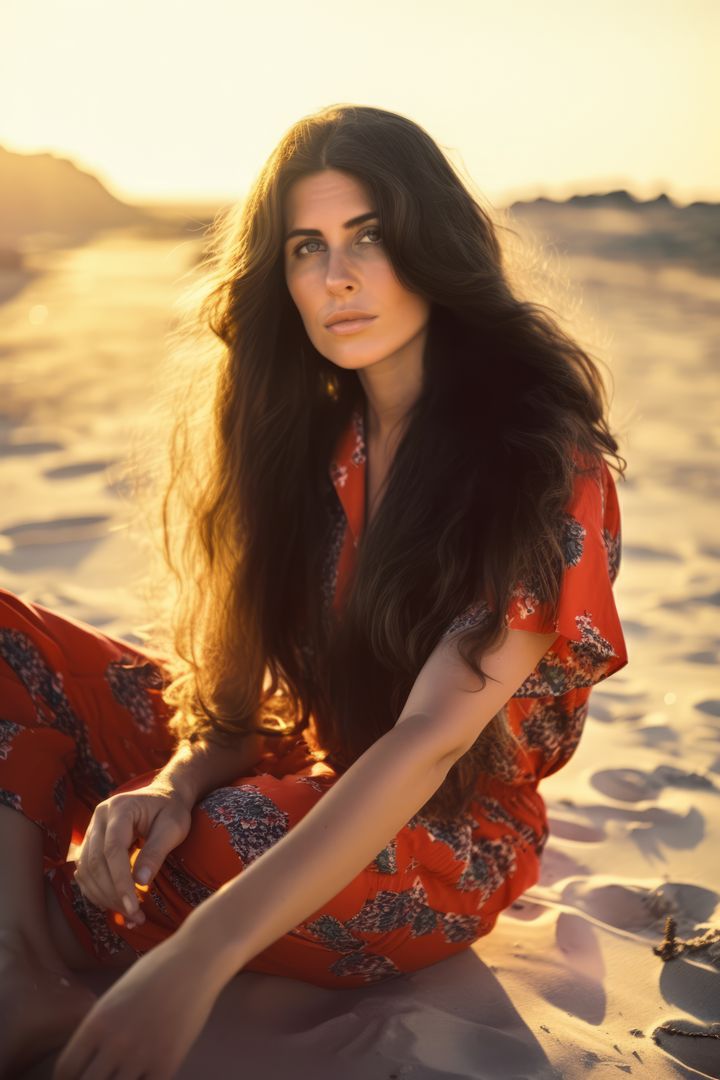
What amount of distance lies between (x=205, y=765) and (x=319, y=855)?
25.5 inches

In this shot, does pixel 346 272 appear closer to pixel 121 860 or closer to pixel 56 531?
pixel 121 860

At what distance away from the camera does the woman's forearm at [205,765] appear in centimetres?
203

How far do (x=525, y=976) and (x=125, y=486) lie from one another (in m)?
3.41

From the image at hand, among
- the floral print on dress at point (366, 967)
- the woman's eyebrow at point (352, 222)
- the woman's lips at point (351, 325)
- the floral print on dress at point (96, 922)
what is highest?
the woman's eyebrow at point (352, 222)

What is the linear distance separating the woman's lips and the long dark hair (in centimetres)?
11

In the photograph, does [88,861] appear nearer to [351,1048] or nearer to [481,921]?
[351,1048]

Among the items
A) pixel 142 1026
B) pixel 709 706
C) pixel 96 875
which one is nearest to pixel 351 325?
pixel 96 875

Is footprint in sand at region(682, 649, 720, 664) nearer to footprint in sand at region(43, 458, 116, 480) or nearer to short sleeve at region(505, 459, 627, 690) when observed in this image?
short sleeve at region(505, 459, 627, 690)

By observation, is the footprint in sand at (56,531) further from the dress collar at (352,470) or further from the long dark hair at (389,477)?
the dress collar at (352,470)

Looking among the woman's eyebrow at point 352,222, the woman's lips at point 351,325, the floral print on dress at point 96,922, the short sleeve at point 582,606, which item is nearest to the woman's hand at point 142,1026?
the floral print on dress at point 96,922

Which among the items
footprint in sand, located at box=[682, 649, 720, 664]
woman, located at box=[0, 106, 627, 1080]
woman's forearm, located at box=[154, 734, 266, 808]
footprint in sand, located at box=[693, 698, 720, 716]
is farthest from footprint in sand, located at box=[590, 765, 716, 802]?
woman's forearm, located at box=[154, 734, 266, 808]

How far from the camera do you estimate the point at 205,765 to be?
2.12 metres

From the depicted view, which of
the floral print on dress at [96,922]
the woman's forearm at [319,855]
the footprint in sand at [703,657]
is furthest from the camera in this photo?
the footprint in sand at [703,657]

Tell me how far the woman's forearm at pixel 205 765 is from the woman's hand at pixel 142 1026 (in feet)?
2.17
